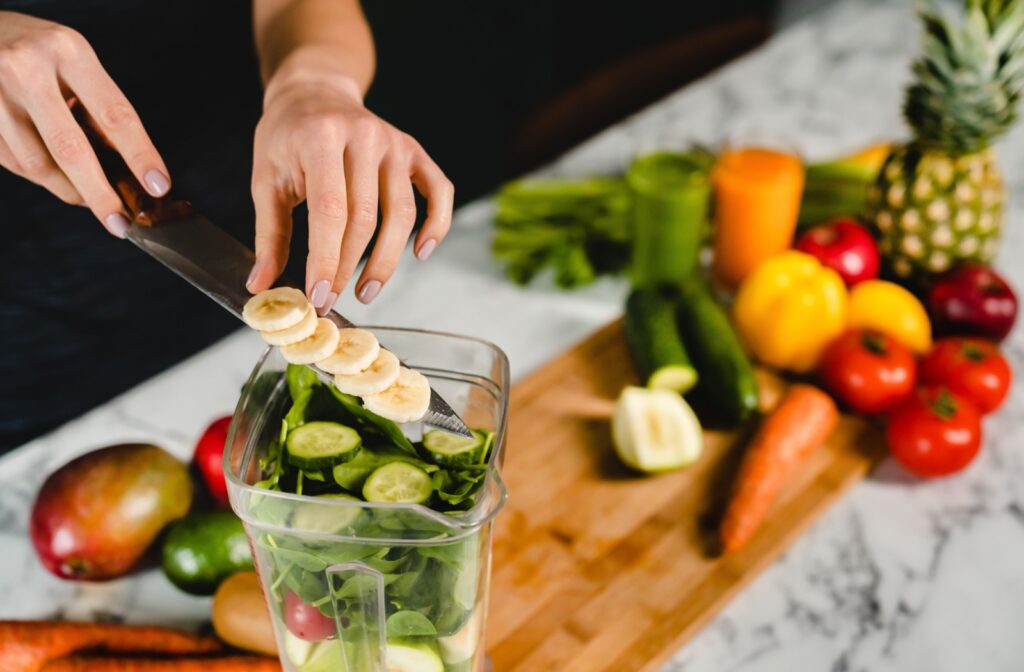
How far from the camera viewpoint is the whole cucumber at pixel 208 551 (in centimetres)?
93

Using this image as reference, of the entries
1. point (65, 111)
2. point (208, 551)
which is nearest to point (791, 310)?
point (208, 551)

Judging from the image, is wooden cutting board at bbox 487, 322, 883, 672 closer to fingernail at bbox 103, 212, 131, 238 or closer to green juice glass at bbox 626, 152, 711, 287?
green juice glass at bbox 626, 152, 711, 287

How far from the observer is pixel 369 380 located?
73 cm

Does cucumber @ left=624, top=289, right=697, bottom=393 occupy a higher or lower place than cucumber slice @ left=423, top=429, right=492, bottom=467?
lower

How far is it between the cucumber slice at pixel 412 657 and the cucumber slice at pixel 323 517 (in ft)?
0.45

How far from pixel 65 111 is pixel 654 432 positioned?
30.4 inches

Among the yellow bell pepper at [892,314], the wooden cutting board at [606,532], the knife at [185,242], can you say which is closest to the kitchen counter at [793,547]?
the wooden cutting board at [606,532]

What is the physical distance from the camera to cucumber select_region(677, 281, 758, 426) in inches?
48.1

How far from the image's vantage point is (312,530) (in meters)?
0.65

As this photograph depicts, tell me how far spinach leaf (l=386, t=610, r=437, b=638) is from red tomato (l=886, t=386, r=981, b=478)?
715 millimetres

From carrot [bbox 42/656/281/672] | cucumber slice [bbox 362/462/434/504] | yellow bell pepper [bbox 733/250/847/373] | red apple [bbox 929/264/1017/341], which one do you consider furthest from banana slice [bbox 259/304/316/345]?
red apple [bbox 929/264/1017/341]

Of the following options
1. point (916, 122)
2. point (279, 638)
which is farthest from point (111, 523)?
point (916, 122)

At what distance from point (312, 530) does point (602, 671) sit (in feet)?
1.40

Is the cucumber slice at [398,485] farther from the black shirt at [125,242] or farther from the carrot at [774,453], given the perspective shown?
the black shirt at [125,242]
